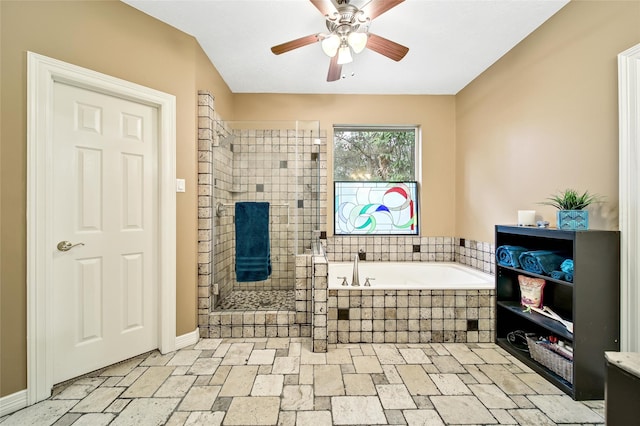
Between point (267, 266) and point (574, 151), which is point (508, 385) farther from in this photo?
point (267, 266)

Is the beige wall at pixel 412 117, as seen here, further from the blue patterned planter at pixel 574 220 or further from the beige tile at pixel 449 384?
the beige tile at pixel 449 384

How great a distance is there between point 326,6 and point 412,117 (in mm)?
2144

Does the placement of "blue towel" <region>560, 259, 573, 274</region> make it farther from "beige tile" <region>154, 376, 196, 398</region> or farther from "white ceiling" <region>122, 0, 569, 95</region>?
"beige tile" <region>154, 376, 196, 398</region>

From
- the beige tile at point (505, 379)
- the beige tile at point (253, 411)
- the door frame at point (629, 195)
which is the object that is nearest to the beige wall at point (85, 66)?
the beige tile at point (253, 411)

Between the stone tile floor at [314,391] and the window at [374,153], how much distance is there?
6.72 ft

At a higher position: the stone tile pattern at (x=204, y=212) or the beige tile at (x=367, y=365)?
the stone tile pattern at (x=204, y=212)

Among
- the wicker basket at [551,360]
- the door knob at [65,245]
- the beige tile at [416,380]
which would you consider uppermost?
the door knob at [65,245]

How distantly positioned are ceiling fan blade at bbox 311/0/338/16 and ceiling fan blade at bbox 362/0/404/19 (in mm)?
183

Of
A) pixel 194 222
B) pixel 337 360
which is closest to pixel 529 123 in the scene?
pixel 337 360

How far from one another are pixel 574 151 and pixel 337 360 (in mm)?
2228

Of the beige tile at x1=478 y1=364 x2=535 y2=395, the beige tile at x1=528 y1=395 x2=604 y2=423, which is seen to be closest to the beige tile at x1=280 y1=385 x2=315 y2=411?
the beige tile at x1=478 y1=364 x2=535 y2=395

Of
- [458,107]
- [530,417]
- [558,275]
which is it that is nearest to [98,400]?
[530,417]

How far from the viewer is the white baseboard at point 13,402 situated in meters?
1.53

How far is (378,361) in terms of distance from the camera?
6.82ft
